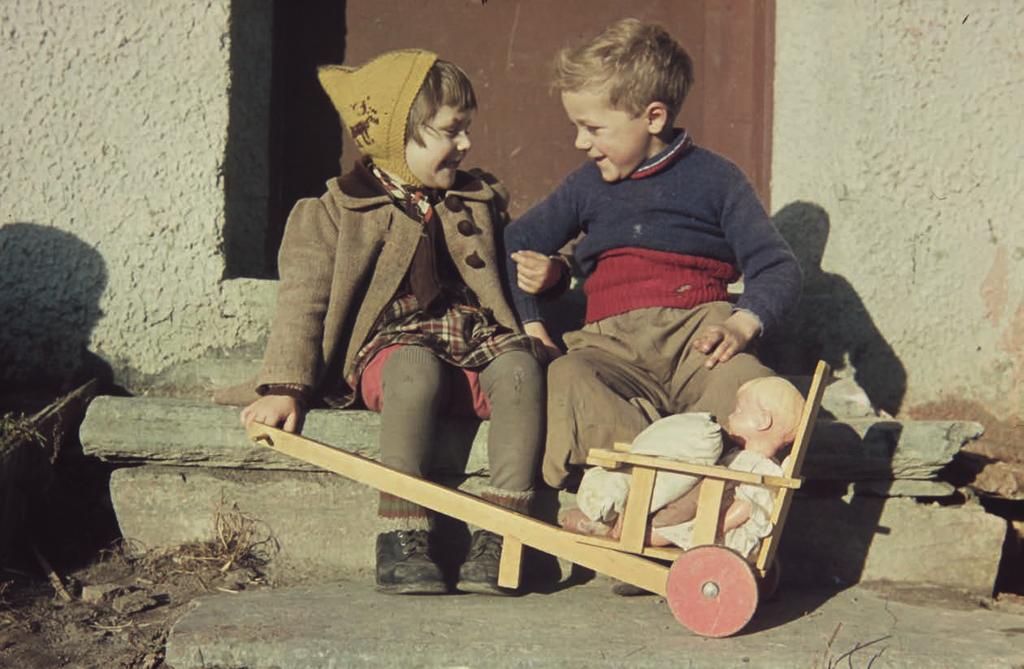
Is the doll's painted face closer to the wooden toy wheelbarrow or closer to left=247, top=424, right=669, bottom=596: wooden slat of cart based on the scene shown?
the wooden toy wheelbarrow

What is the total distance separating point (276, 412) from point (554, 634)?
2.95 ft

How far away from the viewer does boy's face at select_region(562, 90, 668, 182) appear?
2941mm

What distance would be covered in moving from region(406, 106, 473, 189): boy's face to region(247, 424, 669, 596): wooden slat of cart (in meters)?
0.85

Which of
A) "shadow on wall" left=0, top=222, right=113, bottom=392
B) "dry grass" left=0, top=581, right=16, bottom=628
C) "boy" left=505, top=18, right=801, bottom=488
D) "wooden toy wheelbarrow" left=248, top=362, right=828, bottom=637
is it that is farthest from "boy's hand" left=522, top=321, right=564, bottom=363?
"dry grass" left=0, top=581, right=16, bottom=628

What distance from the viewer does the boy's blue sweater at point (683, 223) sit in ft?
9.44

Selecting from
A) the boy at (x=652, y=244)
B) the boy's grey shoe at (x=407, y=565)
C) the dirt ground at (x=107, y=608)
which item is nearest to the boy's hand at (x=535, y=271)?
the boy at (x=652, y=244)

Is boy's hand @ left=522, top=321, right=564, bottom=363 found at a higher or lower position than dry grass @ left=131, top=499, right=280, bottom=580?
higher

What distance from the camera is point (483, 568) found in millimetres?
2605

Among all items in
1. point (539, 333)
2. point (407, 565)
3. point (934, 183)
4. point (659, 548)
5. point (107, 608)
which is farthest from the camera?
point (934, 183)

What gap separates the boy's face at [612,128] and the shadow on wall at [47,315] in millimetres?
1542

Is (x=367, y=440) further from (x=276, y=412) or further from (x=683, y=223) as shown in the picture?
(x=683, y=223)

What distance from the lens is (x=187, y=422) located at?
2854mm

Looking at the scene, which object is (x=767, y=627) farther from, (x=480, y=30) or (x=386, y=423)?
(x=480, y=30)

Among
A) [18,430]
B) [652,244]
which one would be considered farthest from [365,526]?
[652,244]
